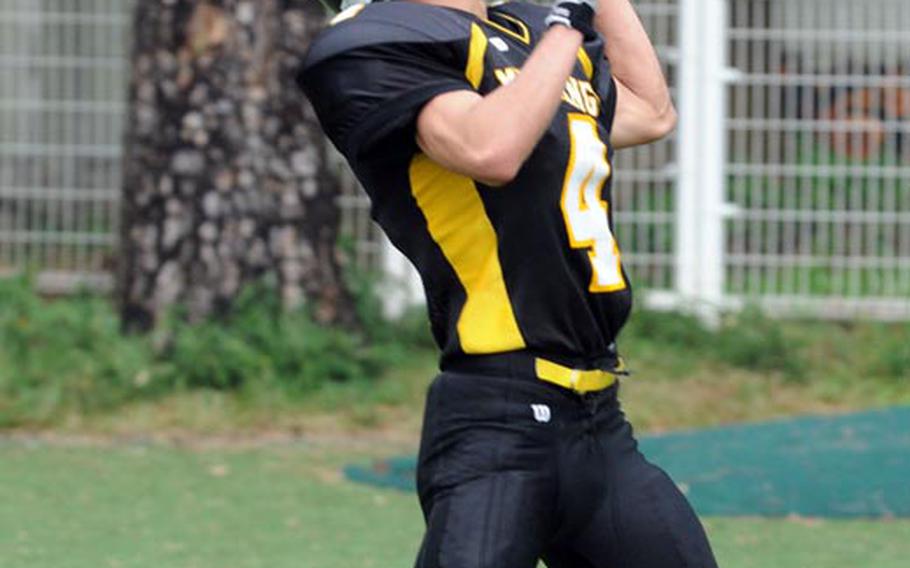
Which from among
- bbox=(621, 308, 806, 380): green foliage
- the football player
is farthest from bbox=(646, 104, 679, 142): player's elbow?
bbox=(621, 308, 806, 380): green foliage

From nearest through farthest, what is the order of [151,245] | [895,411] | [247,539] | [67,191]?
[247,539] → [895,411] → [151,245] → [67,191]

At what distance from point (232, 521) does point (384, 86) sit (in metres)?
3.71

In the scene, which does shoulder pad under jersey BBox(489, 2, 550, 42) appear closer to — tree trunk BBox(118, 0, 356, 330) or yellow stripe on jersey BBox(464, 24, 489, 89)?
Answer: yellow stripe on jersey BBox(464, 24, 489, 89)

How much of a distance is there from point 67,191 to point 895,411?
13.6ft

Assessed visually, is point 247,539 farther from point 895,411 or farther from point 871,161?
point 871,161

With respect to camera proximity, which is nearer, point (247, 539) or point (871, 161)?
point (247, 539)

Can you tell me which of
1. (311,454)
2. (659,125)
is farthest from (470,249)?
(311,454)

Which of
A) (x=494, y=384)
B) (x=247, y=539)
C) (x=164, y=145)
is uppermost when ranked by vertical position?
(x=164, y=145)

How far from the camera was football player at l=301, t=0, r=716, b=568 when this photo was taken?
12.1 ft

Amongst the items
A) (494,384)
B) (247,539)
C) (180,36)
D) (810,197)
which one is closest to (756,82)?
(810,197)

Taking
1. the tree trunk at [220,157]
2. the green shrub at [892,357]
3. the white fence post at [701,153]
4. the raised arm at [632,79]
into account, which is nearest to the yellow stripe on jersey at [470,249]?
the raised arm at [632,79]

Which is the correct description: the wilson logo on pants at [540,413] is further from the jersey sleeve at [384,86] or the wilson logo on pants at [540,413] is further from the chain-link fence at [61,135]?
the chain-link fence at [61,135]

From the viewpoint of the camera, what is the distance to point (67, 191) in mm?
10227

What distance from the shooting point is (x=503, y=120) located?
3566 mm
